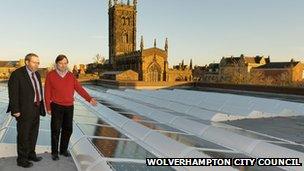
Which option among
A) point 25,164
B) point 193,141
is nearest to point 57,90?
point 25,164

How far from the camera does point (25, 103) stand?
695 centimetres

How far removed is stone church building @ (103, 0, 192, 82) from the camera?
86.1 metres

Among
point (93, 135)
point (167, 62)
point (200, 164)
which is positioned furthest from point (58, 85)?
point (167, 62)

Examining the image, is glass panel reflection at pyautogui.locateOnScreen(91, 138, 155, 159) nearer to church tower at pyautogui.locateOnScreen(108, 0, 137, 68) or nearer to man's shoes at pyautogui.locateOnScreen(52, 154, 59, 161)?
man's shoes at pyautogui.locateOnScreen(52, 154, 59, 161)

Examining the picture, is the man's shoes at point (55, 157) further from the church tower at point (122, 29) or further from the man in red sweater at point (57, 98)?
the church tower at point (122, 29)

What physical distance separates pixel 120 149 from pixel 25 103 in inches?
80.6

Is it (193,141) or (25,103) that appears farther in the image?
(193,141)

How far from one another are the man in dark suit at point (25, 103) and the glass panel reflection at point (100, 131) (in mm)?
1848

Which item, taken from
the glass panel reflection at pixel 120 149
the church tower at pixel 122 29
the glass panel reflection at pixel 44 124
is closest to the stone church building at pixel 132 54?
the church tower at pixel 122 29

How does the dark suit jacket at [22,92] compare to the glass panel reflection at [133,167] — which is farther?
the dark suit jacket at [22,92]

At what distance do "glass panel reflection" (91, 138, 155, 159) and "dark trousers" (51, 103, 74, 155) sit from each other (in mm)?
618

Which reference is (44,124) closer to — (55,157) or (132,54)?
(55,157)

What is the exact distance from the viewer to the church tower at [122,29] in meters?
107

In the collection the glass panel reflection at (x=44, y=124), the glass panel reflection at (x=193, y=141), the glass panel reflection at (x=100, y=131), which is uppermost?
the glass panel reflection at (x=44, y=124)
